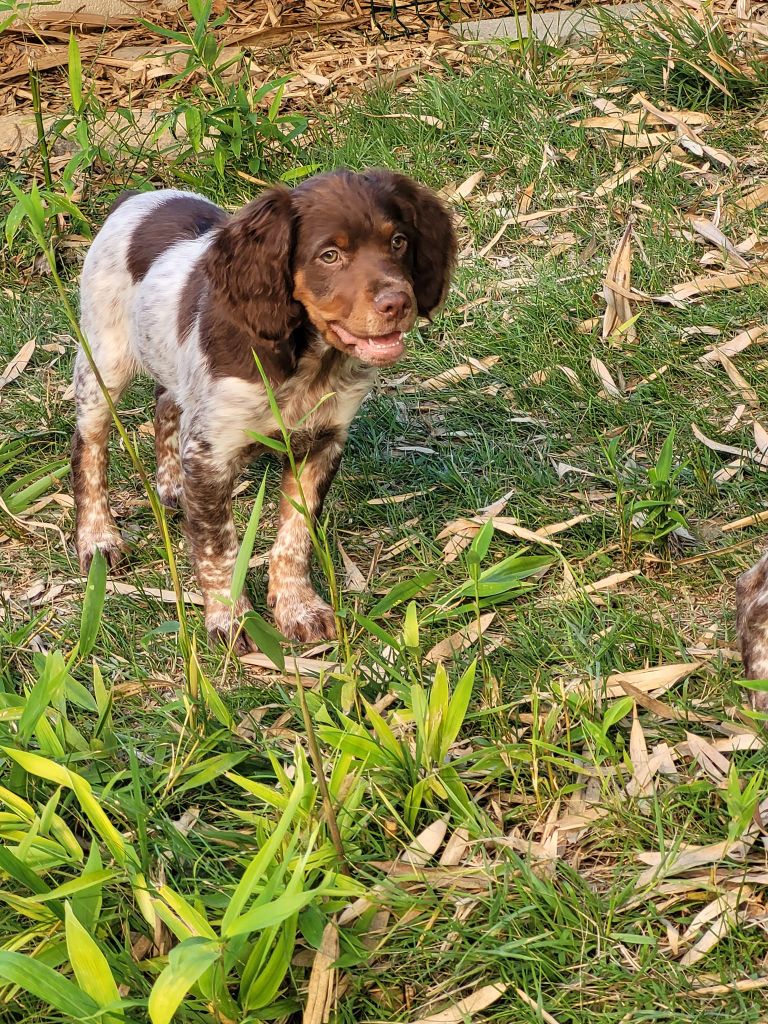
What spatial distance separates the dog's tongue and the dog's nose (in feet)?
0.25

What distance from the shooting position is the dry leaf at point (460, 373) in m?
5.12

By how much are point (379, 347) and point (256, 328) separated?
1.20 feet

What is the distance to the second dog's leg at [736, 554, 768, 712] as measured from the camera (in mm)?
3111

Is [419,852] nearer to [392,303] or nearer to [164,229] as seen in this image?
[392,303]

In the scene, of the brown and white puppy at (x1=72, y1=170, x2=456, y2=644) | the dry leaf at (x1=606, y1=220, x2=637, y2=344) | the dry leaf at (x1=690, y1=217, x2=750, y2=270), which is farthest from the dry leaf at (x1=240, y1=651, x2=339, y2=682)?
the dry leaf at (x1=690, y1=217, x2=750, y2=270)

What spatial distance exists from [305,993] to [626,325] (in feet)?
10.4

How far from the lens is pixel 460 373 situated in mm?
5156

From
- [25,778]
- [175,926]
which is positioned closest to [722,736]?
[175,926]

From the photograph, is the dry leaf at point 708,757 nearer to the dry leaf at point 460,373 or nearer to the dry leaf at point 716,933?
the dry leaf at point 716,933

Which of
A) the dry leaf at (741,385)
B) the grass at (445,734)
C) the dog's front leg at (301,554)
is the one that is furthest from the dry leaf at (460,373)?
the dog's front leg at (301,554)

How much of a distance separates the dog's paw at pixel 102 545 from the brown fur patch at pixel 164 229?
2.87ft

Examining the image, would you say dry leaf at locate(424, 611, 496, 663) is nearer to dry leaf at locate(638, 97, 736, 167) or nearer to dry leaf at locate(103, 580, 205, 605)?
dry leaf at locate(103, 580, 205, 605)

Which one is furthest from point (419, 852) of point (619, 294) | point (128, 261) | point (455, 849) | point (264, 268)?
point (619, 294)

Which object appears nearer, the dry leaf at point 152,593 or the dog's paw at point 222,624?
the dog's paw at point 222,624
